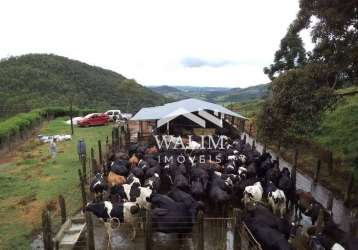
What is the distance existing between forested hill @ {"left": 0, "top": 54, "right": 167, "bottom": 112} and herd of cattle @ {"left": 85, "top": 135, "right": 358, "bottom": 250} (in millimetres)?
29856

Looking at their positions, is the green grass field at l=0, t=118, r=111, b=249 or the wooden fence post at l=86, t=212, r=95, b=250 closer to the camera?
the wooden fence post at l=86, t=212, r=95, b=250

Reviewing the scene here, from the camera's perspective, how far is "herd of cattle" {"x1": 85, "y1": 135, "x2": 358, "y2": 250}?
821cm

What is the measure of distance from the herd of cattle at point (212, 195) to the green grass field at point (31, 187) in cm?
174

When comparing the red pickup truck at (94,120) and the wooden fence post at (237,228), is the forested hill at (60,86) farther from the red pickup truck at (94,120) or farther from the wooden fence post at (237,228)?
the wooden fence post at (237,228)

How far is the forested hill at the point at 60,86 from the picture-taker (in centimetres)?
4397

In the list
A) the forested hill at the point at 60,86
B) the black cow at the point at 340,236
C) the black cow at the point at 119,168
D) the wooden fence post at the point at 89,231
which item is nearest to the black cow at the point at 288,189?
the black cow at the point at 340,236

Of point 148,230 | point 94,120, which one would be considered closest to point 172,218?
point 148,230

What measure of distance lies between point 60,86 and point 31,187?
121ft

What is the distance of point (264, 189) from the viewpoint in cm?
1115

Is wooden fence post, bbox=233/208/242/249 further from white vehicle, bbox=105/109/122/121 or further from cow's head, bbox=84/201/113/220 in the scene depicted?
white vehicle, bbox=105/109/122/121

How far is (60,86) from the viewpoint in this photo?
48.1m

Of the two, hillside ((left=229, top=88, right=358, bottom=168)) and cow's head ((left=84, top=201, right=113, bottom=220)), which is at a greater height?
hillside ((left=229, top=88, right=358, bottom=168))

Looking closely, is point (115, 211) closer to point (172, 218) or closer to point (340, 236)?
point (172, 218)

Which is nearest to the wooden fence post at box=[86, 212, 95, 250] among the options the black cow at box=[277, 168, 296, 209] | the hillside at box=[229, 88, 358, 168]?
the black cow at box=[277, 168, 296, 209]
